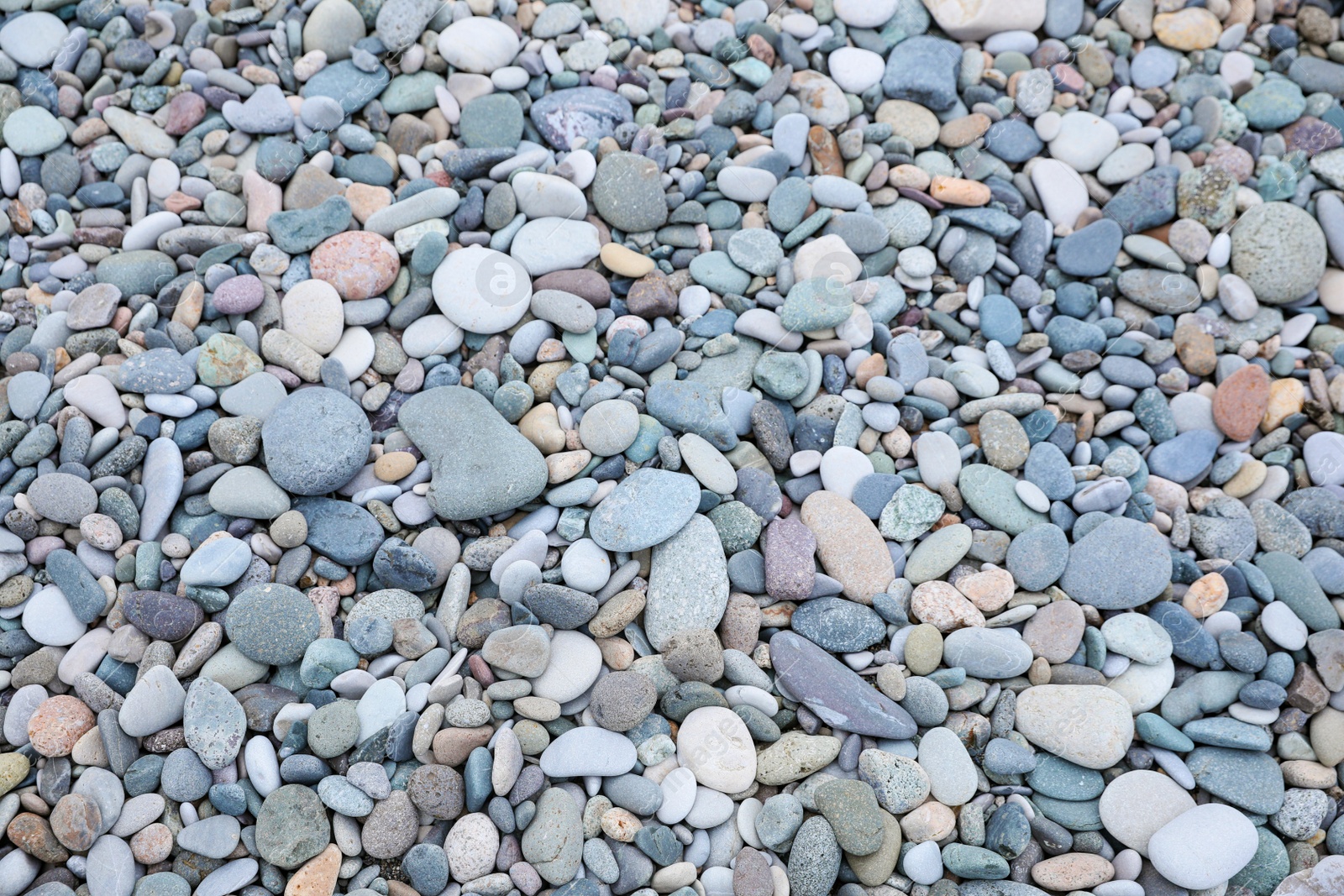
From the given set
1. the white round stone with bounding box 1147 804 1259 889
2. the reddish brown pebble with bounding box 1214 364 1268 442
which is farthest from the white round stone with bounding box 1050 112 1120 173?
the white round stone with bounding box 1147 804 1259 889

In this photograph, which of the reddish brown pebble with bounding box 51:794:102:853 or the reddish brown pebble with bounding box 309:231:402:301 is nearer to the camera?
the reddish brown pebble with bounding box 51:794:102:853

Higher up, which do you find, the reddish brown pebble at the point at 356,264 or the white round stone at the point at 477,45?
the white round stone at the point at 477,45

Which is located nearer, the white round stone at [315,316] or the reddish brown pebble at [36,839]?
the reddish brown pebble at [36,839]

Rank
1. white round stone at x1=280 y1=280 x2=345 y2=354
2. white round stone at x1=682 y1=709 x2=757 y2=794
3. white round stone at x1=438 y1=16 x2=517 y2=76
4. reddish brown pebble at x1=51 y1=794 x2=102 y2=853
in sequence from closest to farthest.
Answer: reddish brown pebble at x1=51 y1=794 x2=102 y2=853 < white round stone at x1=682 y1=709 x2=757 y2=794 < white round stone at x1=280 y1=280 x2=345 y2=354 < white round stone at x1=438 y1=16 x2=517 y2=76

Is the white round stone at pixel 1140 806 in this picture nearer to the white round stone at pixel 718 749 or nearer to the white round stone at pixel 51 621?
the white round stone at pixel 718 749

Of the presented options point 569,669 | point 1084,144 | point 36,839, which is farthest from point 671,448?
point 1084,144

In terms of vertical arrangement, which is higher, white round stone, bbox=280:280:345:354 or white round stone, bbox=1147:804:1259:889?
white round stone, bbox=280:280:345:354

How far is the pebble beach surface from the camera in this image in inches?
68.7

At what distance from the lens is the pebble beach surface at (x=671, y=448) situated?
1745 mm

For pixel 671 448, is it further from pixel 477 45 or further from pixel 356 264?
pixel 477 45

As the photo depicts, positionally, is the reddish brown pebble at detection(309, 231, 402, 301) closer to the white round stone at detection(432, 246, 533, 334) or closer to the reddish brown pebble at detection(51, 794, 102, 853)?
the white round stone at detection(432, 246, 533, 334)

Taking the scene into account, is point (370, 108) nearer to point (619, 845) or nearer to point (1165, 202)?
point (619, 845)

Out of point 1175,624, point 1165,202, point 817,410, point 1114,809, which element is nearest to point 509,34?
point 817,410

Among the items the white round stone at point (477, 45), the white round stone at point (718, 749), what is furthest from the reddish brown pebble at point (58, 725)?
the white round stone at point (477, 45)
